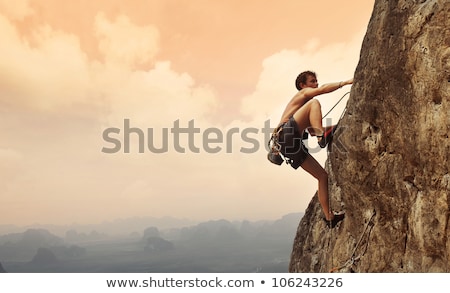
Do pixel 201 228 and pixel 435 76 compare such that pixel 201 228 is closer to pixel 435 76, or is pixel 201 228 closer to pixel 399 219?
pixel 399 219

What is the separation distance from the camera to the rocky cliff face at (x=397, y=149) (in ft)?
23.9

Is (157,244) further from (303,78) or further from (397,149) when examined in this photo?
(397,149)

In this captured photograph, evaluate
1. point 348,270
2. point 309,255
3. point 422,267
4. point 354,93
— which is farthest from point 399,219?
point 309,255

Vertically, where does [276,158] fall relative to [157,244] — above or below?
above

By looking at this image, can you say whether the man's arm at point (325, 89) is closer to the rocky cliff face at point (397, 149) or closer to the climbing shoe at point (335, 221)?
the rocky cliff face at point (397, 149)

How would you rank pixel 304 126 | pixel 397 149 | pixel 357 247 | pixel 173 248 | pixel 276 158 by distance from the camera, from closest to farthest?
pixel 397 149 < pixel 357 247 < pixel 304 126 < pixel 276 158 < pixel 173 248

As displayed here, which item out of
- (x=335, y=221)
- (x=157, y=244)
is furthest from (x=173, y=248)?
(x=335, y=221)

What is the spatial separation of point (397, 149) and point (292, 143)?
8.50 feet

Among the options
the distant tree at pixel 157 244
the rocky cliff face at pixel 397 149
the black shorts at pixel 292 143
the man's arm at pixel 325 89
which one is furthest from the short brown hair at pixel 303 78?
the distant tree at pixel 157 244

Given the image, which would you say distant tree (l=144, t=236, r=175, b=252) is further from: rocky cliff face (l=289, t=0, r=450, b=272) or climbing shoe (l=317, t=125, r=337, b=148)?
climbing shoe (l=317, t=125, r=337, b=148)

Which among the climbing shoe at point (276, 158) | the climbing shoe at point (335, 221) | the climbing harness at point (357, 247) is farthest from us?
the climbing shoe at point (335, 221)

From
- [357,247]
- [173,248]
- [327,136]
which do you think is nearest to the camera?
[357,247]

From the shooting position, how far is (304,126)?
9812 millimetres

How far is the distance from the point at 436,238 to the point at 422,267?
2.81 ft
